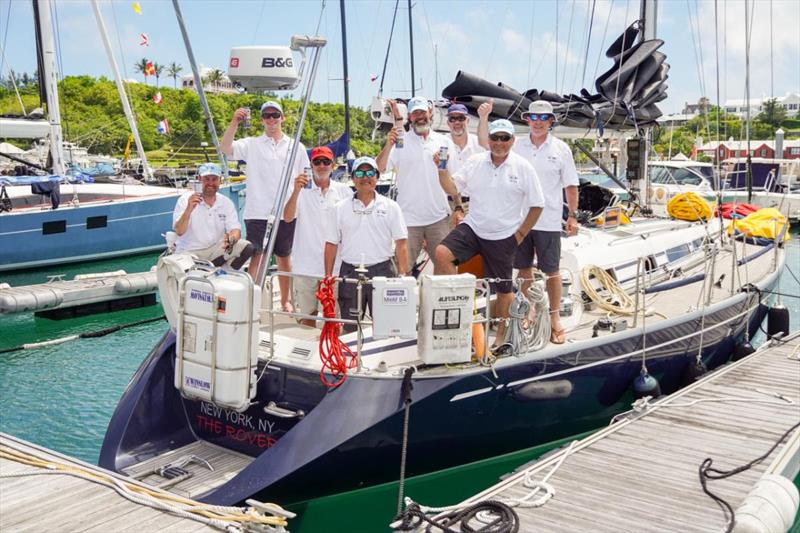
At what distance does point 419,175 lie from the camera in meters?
7.43

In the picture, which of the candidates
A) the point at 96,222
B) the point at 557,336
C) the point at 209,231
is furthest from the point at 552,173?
the point at 96,222

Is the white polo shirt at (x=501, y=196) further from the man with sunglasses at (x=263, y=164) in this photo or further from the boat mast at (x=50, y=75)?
the boat mast at (x=50, y=75)

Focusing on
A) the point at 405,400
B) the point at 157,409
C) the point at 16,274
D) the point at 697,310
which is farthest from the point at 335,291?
the point at 16,274

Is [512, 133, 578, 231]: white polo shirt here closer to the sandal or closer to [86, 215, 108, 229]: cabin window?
the sandal

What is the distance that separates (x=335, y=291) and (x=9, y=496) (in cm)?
280

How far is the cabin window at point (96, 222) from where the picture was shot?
68.4ft

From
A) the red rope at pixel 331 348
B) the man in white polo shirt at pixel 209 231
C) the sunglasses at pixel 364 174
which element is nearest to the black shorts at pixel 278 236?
the man in white polo shirt at pixel 209 231

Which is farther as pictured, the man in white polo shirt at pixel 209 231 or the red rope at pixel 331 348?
the man in white polo shirt at pixel 209 231

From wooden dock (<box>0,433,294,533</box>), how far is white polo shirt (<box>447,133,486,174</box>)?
382 cm

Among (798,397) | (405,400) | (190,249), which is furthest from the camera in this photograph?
(798,397)

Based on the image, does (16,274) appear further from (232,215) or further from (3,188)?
(232,215)

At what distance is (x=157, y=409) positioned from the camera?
685 cm

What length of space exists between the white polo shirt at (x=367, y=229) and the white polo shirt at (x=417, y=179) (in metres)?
0.86

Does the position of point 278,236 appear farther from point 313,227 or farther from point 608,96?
point 608,96
